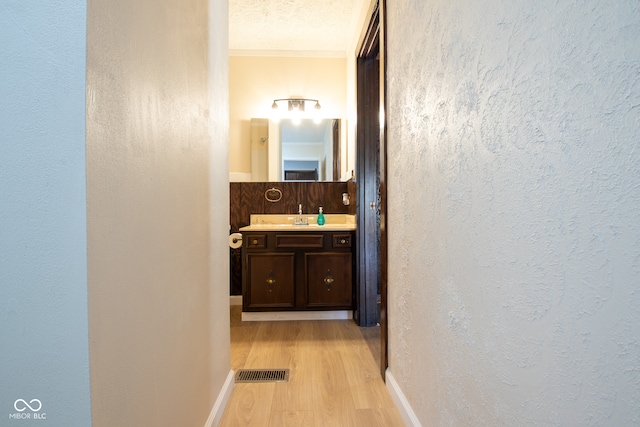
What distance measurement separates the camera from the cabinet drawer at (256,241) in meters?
3.15

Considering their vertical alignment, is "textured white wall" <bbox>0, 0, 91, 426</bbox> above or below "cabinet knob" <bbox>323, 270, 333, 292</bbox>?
above

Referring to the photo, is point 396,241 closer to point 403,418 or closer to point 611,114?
point 403,418

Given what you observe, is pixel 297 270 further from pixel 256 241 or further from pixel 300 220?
pixel 300 220

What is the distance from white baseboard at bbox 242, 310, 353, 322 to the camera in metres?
3.22

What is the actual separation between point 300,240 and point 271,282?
434mm

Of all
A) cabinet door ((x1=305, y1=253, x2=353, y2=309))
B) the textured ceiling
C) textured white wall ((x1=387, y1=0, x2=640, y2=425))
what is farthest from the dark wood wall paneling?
textured white wall ((x1=387, y1=0, x2=640, y2=425))

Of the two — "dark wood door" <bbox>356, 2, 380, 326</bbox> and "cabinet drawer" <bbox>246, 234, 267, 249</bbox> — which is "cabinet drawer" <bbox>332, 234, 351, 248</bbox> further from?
"cabinet drawer" <bbox>246, 234, 267, 249</bbox>

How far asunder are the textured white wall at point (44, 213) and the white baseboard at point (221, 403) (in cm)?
93

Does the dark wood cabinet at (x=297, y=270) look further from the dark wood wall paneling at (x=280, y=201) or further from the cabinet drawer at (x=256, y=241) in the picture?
the dark wood wall paneling at (x=280, y=201)

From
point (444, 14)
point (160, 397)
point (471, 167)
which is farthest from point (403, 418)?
point (444, 14)

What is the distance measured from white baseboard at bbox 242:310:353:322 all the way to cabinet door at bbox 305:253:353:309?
9 centimetres

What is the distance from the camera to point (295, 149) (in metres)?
3.78

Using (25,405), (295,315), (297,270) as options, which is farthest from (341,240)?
(25,405)

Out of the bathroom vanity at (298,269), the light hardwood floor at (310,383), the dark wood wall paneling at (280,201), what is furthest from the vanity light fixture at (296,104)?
the light hardwood floor at (310,383)
